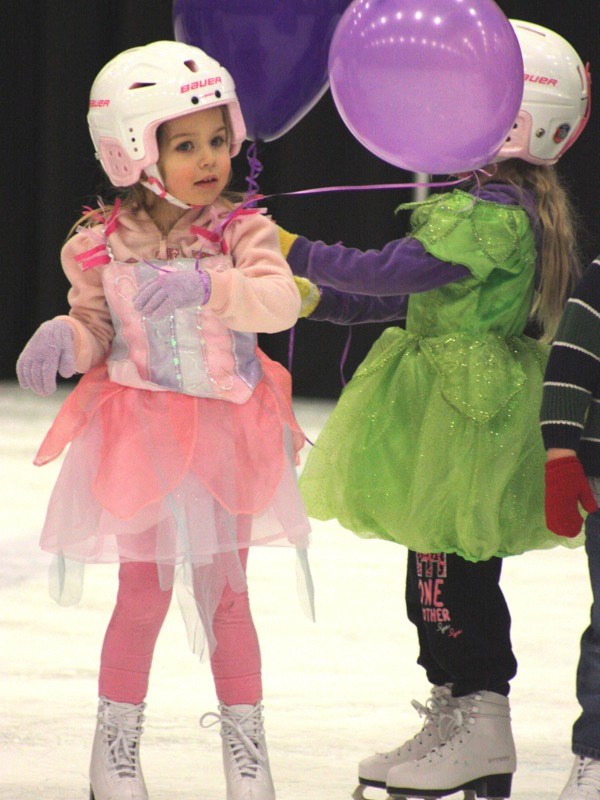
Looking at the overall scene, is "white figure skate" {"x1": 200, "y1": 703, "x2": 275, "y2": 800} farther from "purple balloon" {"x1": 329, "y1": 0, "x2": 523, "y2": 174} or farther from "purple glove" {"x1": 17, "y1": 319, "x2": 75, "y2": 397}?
"purple balloon" {"x1": 329, "y1": 0, "x2": 523, "y2": 174}

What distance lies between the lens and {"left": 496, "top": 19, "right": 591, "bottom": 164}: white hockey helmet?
7.11 feet

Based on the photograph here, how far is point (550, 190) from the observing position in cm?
223

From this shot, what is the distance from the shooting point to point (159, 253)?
2018 mm

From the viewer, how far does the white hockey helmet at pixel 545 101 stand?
7.11ft

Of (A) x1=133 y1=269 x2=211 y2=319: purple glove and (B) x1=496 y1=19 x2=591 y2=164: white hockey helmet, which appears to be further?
(B) x1=496 y1=19 x2=591 y2=164: white hockey helmet

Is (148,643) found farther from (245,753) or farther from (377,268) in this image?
(377,268)

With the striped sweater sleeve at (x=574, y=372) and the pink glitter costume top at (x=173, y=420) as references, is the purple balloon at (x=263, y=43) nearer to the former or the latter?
the pink glitter costume top at (x=173, y=420)

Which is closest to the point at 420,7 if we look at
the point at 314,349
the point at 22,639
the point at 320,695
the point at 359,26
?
the point at 359,26

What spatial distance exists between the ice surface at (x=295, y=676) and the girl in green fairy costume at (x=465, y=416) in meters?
0.17

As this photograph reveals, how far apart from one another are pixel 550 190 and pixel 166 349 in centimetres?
71

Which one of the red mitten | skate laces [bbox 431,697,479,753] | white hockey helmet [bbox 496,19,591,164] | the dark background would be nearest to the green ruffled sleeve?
white hockey helmet [bbox 496,19,591,164]

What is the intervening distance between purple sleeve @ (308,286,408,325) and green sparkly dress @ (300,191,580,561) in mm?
104

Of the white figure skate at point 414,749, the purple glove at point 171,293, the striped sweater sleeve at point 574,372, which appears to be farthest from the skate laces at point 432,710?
the purple glove at point 171,293

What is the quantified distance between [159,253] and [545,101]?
2.24 ft
